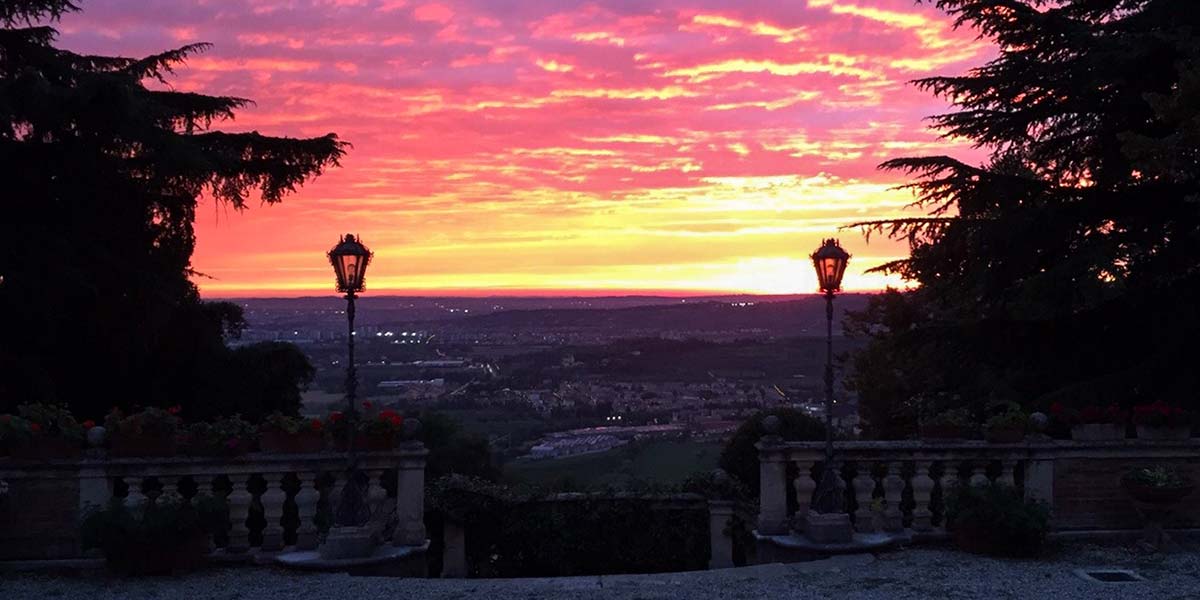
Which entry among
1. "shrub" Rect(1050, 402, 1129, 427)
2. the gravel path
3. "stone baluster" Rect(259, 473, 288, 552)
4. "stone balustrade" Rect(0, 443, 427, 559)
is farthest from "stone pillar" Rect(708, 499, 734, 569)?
"stone baluster" Rect(259, 473, 288, 552)

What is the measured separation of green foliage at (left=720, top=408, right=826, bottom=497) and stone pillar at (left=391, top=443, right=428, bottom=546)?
32.1 ft

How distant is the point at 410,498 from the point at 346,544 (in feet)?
2.31

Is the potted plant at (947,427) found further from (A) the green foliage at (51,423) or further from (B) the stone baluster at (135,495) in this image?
(A) the green foliage at (51,423)

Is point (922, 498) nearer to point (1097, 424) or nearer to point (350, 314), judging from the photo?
point (1097, 424)

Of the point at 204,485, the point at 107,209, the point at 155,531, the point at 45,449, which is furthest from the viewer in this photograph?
the point at 107,209

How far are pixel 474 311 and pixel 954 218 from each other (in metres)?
31.7

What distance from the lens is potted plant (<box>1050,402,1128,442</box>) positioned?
9.22 metres

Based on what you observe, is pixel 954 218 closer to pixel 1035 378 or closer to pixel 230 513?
pixel 1035 378

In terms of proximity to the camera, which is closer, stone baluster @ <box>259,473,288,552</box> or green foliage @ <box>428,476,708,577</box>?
stone baluster @ <box>259,473,288,552</box>

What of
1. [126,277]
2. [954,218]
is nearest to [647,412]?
[954,218]

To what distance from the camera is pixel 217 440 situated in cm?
829

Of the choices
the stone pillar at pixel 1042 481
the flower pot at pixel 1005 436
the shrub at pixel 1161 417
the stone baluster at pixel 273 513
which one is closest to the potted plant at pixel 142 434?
the stone baluster at pixel 273 513

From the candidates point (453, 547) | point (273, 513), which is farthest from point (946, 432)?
point (273, 513)

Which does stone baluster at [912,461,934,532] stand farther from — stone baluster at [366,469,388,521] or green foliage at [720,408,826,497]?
green foliage at [720,408,826,497]
